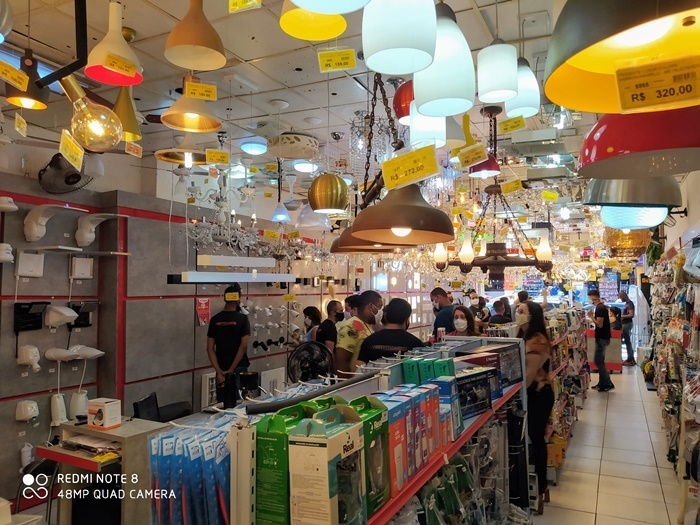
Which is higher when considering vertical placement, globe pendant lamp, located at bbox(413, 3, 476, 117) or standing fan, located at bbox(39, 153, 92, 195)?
standing fan, located at bbox(39, 153, 92, 195)

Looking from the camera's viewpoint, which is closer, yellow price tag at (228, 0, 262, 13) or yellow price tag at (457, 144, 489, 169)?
yellow price tag at (228, 0, 262, 13)

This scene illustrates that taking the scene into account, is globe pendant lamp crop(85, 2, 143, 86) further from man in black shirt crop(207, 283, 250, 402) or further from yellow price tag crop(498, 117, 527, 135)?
man in black shirt crop(207, 283, 250, 402)

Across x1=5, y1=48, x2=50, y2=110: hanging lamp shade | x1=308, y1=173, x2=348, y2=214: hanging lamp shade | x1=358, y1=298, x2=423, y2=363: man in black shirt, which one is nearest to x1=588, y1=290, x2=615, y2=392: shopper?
x1=358, y1=298, x2=423, y2=363: man in black shirt

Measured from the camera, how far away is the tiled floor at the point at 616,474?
4152mm

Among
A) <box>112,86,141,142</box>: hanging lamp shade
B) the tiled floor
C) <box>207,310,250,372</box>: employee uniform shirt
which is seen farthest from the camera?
<box>207,310,250,372</box>: employee uniform shirt

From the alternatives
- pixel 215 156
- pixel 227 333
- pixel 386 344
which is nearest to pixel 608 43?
pixel 386 344

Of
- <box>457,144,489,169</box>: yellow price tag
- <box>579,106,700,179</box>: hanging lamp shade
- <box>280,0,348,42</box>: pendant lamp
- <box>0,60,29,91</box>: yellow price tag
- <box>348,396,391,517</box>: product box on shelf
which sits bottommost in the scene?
<box>348,396,391,517</box>: product box on shelf

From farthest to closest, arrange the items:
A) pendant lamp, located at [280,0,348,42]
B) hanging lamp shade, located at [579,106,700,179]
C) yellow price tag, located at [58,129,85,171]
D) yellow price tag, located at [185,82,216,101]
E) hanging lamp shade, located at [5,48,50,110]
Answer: yellow price tag, located at [185,82,216,101] < hanging lamp shade, located at [5,48,50,110] < yellow price tag, located at [58,129,85,171] < pendant lamp, located at [280,0,348,42] < hanging lamp shade, located at [579,106,700,179]

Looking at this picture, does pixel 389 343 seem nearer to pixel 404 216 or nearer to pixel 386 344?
pixel 386 344

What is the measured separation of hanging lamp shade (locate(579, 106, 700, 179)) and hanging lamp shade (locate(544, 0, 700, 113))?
0.15 meters

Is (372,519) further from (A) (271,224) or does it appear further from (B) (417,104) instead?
(A) (271,224)

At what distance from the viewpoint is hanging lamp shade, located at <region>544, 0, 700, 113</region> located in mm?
782

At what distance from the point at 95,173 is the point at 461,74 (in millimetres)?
4186

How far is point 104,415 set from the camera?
2039 mm
